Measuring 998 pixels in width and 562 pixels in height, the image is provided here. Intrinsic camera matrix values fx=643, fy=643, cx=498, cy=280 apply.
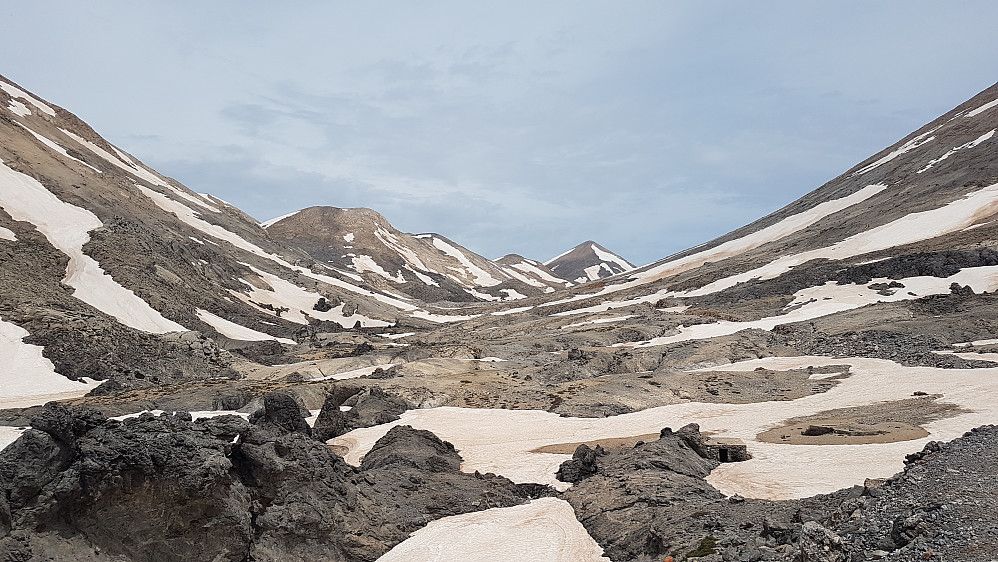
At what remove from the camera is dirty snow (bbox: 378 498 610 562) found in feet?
38.5

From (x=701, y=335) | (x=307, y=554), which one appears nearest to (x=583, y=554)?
(x=307, y=554)

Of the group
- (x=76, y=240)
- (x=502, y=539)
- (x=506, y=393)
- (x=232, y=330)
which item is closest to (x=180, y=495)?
(x=502, y=539)

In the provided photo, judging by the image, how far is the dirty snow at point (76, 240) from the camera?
44.8 m

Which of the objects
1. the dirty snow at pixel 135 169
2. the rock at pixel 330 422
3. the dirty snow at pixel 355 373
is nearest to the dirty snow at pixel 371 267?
the dirty snow at pixel 135 169

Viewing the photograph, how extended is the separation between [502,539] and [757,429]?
13562 mm

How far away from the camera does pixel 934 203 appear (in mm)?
63281

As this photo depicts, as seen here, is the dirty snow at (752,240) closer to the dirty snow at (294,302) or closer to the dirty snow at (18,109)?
the dirty snow at (294,302)

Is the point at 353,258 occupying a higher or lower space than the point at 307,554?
higher

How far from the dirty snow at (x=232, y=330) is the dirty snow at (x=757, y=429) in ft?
102

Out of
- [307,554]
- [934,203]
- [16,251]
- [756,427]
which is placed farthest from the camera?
[934,203]

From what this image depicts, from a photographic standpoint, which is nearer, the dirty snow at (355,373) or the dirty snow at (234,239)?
the dirty snow at (355,373)

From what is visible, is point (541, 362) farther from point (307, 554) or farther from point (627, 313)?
point (307, 554)

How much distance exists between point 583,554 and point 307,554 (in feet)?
16.4

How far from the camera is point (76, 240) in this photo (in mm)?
50469
